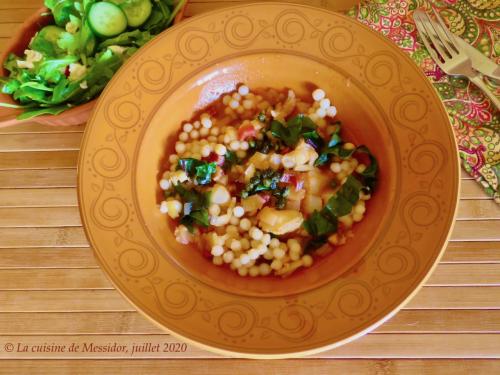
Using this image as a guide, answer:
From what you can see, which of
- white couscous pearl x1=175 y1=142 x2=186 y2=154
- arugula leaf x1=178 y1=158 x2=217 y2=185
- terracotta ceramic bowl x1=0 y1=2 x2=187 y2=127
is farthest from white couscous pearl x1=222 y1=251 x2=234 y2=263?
terracotta ceramic bowl x1=0 y1=2 x2=187 y2=127

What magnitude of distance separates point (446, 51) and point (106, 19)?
1064mm

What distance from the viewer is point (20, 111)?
1.55 meters

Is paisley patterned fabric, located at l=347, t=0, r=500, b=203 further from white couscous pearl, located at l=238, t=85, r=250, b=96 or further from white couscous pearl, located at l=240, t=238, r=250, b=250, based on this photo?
white couscous pearl, located at l=240, t=238, r=250, b=250

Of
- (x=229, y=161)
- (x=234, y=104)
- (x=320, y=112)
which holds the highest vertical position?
(x=320, y=112)

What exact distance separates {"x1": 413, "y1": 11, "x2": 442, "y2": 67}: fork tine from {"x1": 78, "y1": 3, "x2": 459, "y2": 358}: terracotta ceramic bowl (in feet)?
0.97

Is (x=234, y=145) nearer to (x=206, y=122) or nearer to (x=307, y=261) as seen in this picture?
(x=206, y=122)

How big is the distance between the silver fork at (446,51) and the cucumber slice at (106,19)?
95cm

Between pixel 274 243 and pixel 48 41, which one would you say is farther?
pixel 48 41

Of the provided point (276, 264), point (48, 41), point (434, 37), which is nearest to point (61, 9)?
point (48, 41)

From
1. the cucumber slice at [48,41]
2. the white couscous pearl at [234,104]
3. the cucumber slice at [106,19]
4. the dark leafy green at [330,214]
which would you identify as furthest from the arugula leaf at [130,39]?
the dark leafy green at [330,214]

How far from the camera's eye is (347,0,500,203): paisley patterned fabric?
1468mm

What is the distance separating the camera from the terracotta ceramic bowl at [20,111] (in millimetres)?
1519

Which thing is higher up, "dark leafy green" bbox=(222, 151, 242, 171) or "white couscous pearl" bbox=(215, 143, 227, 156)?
"white couscous pearl" bbox=(215, 143, 227, 156)

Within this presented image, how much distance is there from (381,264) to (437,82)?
2.29 ft
